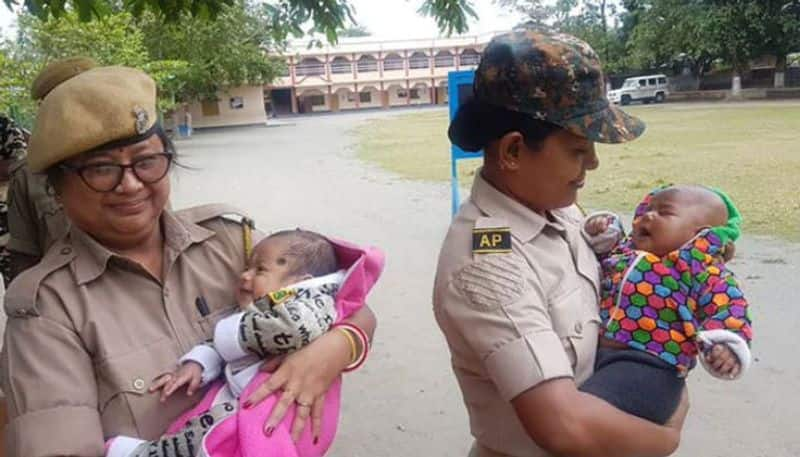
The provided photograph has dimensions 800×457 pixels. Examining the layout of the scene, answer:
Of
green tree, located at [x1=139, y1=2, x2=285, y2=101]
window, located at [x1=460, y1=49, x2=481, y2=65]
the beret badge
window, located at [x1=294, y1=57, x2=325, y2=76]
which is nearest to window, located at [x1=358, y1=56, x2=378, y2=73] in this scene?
window, located at [x1=294, y1=57, x2=325, y2=76]

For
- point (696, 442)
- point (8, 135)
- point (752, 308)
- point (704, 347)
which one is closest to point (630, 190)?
point (752, 308)

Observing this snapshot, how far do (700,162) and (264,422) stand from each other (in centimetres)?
1369

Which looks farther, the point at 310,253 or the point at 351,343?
the point at 310,253

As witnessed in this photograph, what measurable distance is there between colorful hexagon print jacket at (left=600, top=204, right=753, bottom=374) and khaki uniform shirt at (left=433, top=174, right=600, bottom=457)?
59 mm

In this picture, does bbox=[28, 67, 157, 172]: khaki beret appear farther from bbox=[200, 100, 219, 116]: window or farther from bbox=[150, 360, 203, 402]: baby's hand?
bbox=[200, 100, 219, 116]: window

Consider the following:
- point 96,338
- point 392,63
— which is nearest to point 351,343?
point 96,338

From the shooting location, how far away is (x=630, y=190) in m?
10.8

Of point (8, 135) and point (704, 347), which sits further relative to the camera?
point (8, 135)

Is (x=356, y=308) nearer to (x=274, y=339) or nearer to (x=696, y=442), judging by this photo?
(x=274, y=339)

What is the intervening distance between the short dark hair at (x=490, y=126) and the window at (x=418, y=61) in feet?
184

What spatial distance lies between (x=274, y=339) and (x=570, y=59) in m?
0.84

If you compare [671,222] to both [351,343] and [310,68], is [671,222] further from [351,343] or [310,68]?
[310,68]

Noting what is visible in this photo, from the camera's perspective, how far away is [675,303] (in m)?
1.61

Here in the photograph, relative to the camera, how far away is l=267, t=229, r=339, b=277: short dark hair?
1749 mm
